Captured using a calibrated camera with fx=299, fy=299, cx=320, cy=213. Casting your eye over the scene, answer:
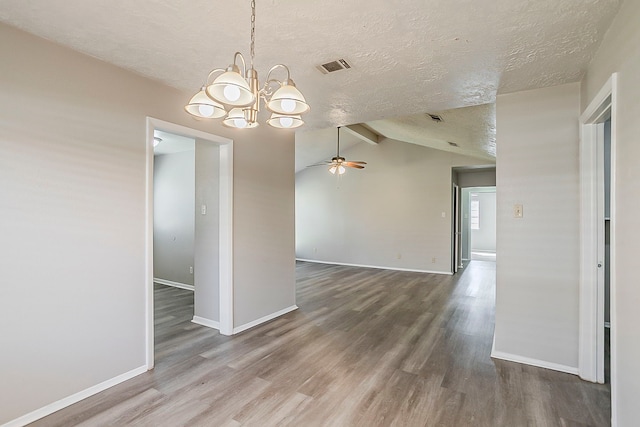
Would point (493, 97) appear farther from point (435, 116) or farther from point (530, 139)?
point (435, 116)

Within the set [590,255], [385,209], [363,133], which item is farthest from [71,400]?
[385,209]

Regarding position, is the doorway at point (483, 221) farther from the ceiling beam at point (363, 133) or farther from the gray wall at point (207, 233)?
the gray wall at point (207, 233)

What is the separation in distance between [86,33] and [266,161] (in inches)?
83.8

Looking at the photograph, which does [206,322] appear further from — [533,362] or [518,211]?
[518,211]

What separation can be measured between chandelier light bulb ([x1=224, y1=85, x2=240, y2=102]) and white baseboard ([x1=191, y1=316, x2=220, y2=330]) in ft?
9.75

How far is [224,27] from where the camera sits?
185 centimetres

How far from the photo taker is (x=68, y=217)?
6.94ft

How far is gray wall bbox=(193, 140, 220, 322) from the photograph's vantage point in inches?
143

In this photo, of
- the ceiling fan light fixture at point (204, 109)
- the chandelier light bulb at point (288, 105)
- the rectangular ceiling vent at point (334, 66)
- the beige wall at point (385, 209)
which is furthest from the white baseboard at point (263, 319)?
the beige wall at point (385, 209)

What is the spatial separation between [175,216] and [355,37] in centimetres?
498

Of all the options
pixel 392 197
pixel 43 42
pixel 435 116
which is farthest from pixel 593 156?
pixel 392 197

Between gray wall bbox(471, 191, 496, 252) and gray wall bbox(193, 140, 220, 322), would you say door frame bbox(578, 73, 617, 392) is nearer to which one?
gray wall bbox(193, 140, 220, 322)

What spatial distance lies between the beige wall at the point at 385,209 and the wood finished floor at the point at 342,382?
314cm

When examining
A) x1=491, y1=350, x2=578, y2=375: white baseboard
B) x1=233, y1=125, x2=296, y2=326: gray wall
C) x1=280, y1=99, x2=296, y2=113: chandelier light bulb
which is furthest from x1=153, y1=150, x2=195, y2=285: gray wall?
x1=491, y1=350, x2=578, y2=375: white baseboard
